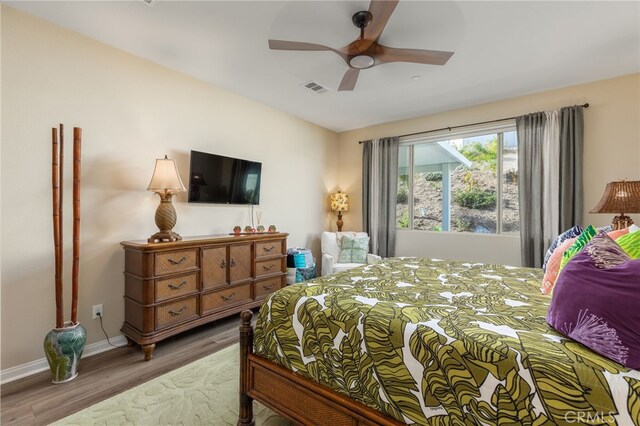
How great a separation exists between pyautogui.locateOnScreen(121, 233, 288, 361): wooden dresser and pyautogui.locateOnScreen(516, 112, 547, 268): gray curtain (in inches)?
126

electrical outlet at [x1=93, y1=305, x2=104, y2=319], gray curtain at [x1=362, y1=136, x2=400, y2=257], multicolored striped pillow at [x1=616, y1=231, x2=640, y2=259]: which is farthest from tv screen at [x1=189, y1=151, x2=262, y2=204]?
multicolored striped pillow at [x1=616, y1=231, x2=640, y2=259]

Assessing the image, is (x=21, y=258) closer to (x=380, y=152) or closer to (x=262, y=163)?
(x=262, y=163)

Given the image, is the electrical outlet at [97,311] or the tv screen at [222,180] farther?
the tv screen at [222,180]

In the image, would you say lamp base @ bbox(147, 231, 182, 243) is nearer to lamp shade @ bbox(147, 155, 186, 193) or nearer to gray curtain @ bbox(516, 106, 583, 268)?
lamp shade @ bbox(147, 155, 186, 193)

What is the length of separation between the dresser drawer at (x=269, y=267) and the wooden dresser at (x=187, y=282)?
0.04 feet

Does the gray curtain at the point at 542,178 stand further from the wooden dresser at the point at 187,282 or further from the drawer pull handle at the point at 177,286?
the drawer pull handle at the point at 177,286

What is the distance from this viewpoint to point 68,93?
2369 millimetres

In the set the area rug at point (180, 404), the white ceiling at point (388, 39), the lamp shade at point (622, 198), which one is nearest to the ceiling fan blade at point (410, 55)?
the white ceiling at point (388, 39)

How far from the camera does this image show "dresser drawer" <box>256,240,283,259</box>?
3.34 meters

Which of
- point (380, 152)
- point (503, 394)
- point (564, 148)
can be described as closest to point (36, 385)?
point (503, 394)

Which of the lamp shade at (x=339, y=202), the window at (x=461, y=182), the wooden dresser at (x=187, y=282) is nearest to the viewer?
the wooden dresser at (x=187, y=282)

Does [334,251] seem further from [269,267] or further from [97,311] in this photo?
[97,311]

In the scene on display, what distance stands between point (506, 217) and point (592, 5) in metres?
2.46

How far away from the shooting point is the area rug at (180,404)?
5.51 ft
